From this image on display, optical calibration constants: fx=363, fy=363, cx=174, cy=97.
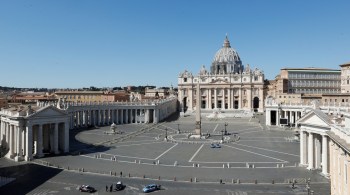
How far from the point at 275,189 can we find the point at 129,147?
30.5 metres

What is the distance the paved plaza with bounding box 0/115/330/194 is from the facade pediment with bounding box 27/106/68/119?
19.1ft

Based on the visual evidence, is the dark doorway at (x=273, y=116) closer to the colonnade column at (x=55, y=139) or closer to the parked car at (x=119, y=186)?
the colonnade column at (x=55, y=139)

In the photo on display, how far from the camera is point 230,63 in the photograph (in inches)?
6683

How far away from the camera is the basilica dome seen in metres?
169

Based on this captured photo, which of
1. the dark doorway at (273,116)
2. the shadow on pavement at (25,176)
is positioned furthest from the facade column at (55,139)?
the dark doorway at (273,116)

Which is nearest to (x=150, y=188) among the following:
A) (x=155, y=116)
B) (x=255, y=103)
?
(x=155, y=116)

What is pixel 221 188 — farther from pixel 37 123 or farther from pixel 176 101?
pixel 176 101

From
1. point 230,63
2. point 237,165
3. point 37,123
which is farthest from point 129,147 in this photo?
point 230,63

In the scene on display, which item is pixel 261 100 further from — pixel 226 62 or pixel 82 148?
pixel 82 148

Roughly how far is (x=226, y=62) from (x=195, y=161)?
12660 cm

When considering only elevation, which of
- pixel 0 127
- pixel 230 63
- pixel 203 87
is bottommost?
pixel 0 127

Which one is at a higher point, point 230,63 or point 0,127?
point 230,63

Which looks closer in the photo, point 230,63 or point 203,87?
point 203,87

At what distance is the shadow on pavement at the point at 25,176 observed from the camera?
34.7 metres
